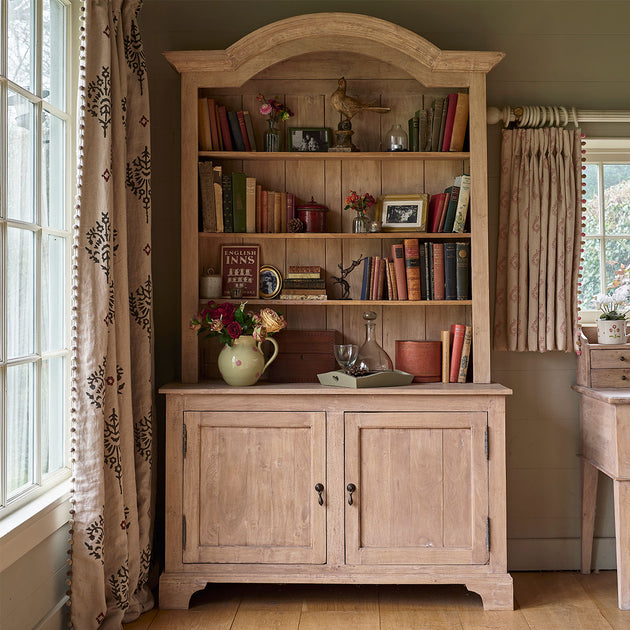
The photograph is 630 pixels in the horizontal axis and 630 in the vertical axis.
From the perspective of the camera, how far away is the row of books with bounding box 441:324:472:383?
282 cm

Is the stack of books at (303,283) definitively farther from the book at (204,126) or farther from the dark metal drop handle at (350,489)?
the dark metal drop handle at (350,489)

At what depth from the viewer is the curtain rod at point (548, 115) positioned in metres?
2.96

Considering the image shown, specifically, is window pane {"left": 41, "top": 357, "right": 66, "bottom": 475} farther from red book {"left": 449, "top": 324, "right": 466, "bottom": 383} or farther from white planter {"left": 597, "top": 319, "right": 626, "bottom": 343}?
white planter {"left": 597, "top": 319, "right": 626, "bottom": 343}

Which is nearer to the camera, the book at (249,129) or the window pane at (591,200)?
the book at (249,129)

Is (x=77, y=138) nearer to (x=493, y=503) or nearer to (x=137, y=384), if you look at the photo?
(x=137, y=384)

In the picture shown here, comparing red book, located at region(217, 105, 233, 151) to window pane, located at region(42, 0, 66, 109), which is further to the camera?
red book, located at region(217, 105, 233, 151)

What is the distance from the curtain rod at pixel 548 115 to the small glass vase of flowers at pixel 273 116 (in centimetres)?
94

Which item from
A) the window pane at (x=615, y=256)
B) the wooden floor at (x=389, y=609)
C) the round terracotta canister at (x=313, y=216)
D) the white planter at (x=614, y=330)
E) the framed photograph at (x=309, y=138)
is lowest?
the wooden floor at (x=389, y=609)

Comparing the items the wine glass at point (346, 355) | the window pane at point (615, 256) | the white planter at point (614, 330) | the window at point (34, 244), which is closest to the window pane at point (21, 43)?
the window at point (34, 244)

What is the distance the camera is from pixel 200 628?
2438 millimetres

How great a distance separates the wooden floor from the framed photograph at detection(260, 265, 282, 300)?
129 centimetres

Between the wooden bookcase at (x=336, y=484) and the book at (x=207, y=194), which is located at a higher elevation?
the book at (x=207, y=194)

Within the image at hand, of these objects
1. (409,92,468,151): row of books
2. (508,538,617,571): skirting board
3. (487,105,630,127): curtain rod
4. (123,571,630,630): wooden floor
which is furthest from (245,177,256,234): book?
(508,538,617,571): skirting board

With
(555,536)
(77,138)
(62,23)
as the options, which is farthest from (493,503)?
(62,23)
